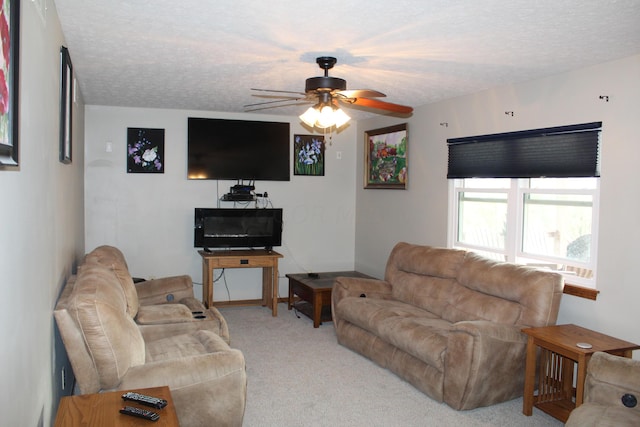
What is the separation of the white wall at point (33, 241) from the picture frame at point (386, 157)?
3.75 meters

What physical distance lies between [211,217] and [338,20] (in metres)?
3.80

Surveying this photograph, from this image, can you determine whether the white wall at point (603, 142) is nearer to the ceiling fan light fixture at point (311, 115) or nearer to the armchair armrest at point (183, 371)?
the ceiling fan light fixture at point (311, 115)

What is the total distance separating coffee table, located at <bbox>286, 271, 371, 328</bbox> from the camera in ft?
18.2

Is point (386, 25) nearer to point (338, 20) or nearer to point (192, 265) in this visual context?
point (338, 20)

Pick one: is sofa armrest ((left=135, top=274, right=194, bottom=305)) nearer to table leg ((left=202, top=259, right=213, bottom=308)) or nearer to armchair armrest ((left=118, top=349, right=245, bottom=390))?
table leg ((left=202, top=259, right=213, bottom=308))

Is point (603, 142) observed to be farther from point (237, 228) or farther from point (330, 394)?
point (237, 228)

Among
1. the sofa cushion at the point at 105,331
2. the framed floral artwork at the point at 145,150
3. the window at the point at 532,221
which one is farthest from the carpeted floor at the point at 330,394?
the framed floral artwork at the point at 145,150

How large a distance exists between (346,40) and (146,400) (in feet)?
7.44

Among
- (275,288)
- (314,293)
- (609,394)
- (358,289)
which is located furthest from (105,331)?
(275,288)

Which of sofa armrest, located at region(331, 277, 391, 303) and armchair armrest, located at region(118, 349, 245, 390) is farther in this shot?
sofa armrest, located at region(331, 277, 391, 303)

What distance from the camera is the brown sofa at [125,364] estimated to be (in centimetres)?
250

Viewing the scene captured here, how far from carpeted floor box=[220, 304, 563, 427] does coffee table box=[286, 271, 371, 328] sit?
0.42 metres

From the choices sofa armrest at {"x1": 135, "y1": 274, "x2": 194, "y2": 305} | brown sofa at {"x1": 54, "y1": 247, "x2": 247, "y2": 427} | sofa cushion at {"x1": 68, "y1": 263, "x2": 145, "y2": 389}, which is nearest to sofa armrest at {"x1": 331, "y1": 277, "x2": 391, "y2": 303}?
sofa armrest at {"x1": 135, "y1": 274, "x2": 194, "y2": 305}

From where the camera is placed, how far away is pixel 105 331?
8.30 ft
